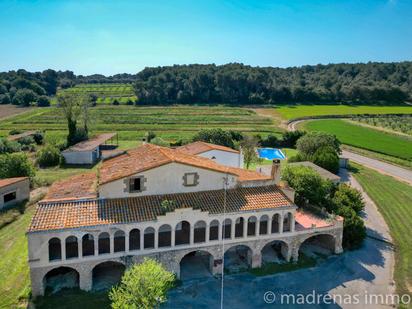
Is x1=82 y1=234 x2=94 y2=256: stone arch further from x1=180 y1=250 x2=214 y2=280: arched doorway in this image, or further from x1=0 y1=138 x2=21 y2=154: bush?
x1=0 y1=138 x2=21 y2=154: bush

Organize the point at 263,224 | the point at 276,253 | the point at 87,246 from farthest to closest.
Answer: the point at 276,253 < the point at 263,224 < the point at 87,246

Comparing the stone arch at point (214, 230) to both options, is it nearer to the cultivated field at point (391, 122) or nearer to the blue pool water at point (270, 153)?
the blue pool water at point (270, 153)

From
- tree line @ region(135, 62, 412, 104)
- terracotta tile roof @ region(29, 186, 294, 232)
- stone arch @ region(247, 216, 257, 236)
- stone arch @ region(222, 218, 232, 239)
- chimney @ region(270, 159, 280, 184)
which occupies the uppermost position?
tree line @ region(135, 62, 412, 104)

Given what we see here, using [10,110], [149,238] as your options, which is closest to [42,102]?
[10,110]

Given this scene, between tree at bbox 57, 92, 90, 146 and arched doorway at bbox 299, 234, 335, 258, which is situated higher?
tree at bbox 57, 92, 90, 146

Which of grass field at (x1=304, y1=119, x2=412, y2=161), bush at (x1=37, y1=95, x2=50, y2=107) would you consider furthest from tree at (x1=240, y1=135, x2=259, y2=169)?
bush at (x1=37, y1=95, x2=50, y2=107)

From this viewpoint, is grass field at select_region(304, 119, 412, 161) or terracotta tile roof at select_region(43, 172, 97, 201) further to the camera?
grass field at select_region(304, 119, 412, 161)

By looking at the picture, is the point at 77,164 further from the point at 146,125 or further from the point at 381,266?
the point at 381,266

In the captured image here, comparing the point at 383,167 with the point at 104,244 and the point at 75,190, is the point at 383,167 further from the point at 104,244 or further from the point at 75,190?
the point at 75,190
